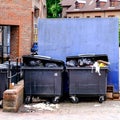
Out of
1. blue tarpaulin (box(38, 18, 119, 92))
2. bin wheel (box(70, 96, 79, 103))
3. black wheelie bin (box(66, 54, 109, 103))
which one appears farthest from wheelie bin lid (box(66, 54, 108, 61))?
bin wheel (box(70, 96, 79, 103))

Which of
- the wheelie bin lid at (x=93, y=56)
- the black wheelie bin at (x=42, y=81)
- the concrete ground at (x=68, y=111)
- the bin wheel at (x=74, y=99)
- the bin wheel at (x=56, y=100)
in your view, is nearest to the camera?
the concrete ground at (x=68, y=111)

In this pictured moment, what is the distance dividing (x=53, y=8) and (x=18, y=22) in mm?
55117

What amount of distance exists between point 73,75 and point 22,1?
642cm

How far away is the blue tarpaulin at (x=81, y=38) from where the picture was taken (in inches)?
479

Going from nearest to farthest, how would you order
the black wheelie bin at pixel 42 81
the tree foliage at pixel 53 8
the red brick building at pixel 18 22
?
the black wheelie bin at pixel 42 81 → the red brick building at pixel 18 22 → the tree foliage at pixel 53 8

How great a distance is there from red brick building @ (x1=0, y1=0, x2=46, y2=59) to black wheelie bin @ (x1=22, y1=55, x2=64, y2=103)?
17.8 feet

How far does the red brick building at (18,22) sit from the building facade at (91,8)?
50615 mm

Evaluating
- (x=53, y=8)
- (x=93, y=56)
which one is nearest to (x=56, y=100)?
(x=93, y=56)

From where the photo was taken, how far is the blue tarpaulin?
12.2 metres

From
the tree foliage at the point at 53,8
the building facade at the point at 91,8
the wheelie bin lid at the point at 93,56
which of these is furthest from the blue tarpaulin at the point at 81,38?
the tree foliage at the point at 53,8

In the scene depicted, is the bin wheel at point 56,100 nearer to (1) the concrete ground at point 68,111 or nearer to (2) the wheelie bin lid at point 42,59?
(1) the concrete ground at point 68,111

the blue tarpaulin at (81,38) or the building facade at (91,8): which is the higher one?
the building facade at (91,8)

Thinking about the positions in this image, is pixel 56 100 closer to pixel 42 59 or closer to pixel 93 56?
pixel 42 59

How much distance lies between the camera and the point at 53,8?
71.1m
